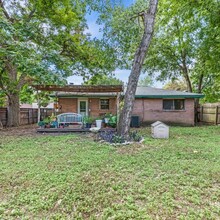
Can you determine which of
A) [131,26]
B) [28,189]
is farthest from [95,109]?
[28,189]

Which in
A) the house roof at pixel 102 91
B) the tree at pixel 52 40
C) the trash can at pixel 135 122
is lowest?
the trash can at pixel 135 122

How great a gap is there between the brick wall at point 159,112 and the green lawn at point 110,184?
8.02 m

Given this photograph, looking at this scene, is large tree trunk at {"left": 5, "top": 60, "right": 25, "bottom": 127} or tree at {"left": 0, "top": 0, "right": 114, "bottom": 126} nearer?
tree at {"left": 0, "top": 0, "right": 114, "bottom": 126}

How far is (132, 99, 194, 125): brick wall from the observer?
45.6 ft

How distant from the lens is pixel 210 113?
1509 cm

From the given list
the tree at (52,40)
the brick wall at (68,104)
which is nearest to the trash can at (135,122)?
the tree at (52,40)

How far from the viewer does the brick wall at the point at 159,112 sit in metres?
13.9

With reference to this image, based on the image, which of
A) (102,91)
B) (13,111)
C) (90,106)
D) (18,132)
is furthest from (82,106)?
(18,132)

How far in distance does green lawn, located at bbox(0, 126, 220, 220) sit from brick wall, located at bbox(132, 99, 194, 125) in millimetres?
8018

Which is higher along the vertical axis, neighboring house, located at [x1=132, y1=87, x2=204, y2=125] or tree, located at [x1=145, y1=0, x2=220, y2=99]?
tree, located at [x1=145, y1=0, x2=220, y2=99]

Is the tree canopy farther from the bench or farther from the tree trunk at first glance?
the tree trunk

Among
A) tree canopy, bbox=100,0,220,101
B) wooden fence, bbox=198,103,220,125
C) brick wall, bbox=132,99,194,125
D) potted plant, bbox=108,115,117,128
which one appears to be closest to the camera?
tree canopy, bbox=100,0,220,101

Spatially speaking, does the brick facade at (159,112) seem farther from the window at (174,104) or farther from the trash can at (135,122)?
the trash can at (135,122)

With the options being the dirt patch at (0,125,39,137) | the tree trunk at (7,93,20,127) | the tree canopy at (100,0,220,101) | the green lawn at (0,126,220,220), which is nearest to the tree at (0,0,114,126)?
the tree trunk at (7,93,20,127)
